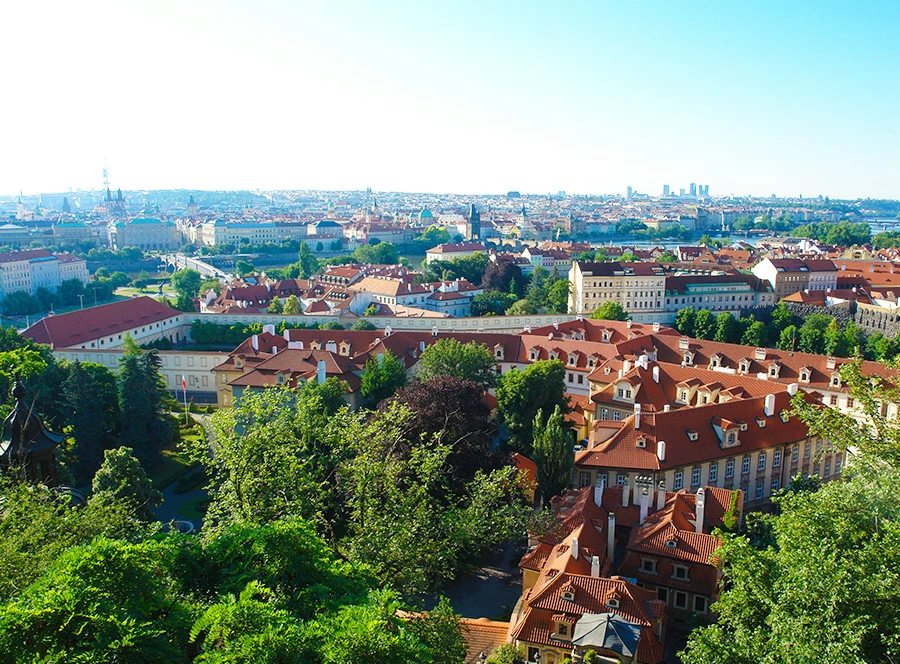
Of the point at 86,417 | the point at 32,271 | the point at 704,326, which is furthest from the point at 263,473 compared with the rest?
the point at 32,271

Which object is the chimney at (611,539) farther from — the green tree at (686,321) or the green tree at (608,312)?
the green tree at (686,321)

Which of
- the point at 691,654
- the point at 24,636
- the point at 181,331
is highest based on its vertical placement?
the point at 24,636

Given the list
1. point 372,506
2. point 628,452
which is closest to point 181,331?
point 628,452

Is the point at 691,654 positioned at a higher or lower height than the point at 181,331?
higher

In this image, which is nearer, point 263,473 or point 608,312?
point 263,473

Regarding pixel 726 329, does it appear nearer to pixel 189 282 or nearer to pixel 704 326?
pixel 704 326

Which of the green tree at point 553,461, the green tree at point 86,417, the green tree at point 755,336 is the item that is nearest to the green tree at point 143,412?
the green tree at point 86,417

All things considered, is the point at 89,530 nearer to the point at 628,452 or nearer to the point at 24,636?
the point at 24,636

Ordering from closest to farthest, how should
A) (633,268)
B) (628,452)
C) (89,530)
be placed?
(89,530)
(628,452)
(633,268)
